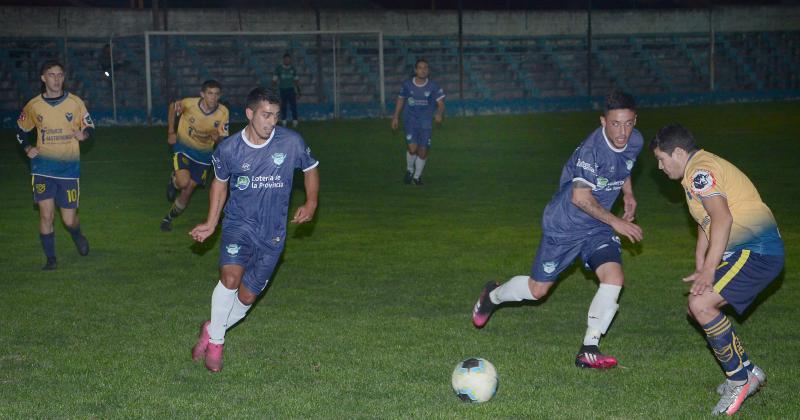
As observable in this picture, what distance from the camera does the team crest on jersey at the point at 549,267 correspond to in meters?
7.16

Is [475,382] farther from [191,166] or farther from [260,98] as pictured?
[191,166]

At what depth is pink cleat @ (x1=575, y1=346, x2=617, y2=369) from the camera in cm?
670

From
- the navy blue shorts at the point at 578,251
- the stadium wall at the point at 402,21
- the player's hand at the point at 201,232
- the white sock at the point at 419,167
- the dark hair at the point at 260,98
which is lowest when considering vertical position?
the white sock at the point at 419,167

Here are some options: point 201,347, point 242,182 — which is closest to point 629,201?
point 242,182

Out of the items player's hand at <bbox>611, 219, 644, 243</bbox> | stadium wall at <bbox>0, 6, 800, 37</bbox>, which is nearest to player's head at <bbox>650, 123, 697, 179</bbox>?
player's hand at <bbox>611, 219, 644, 243</bbox>

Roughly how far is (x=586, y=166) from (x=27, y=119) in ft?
20.6

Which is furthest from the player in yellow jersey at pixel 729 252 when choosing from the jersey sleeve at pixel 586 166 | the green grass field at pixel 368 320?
the jersey sleeve at pixel 586 166

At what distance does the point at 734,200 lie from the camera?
5.79m

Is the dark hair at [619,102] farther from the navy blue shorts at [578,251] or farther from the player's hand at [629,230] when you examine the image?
the navy blue shorts at [578,251]

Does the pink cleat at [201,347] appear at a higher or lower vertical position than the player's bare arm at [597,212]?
lower

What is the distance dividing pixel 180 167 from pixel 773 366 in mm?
8894

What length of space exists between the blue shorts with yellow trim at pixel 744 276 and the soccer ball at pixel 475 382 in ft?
4.53

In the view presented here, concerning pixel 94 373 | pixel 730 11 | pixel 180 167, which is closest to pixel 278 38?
pixel 730 11

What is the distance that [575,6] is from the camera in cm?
5088
